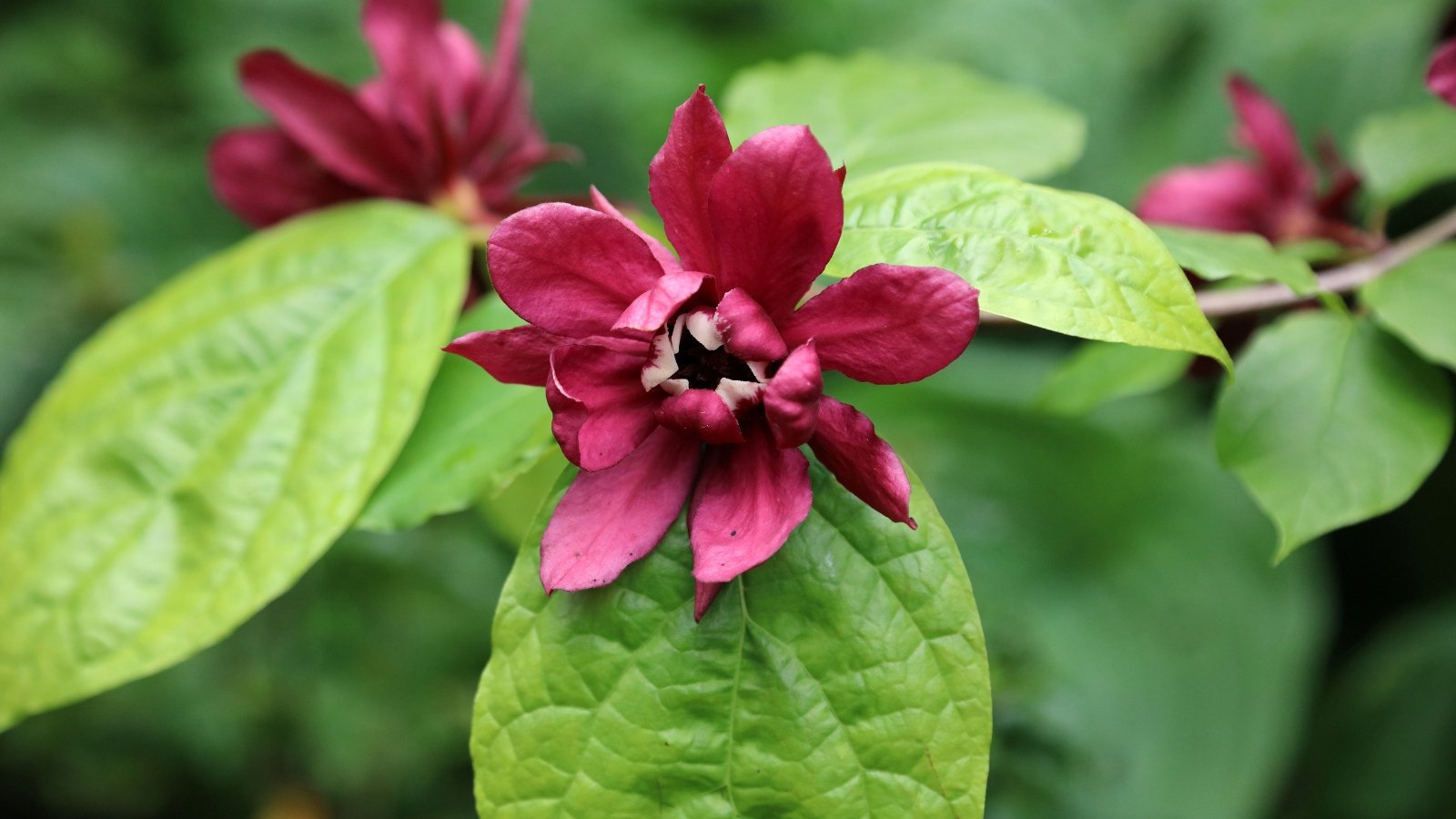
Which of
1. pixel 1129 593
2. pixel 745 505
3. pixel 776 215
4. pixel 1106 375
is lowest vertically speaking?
pixel 1129 593

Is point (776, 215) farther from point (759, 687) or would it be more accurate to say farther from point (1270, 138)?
point (1270, 138)

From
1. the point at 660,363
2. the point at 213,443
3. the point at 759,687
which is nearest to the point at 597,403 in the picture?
the point at 660,363

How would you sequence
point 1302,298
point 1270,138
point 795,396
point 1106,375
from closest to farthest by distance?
1. point 795,396
2. point 1302,298
3. point 1106,375
4. point 1270,138

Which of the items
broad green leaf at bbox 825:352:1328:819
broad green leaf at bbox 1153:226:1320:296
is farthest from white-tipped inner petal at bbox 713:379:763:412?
broad green leaf at bbox 825:352:1328:819

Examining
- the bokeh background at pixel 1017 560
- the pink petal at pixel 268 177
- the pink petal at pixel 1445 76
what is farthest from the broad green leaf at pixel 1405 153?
the pink petal at pixel 268 177

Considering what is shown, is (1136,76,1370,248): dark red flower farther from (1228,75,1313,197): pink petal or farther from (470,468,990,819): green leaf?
(470,468,990,819): green leaf

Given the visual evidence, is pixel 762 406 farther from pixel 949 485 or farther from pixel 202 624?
pixel 949 485

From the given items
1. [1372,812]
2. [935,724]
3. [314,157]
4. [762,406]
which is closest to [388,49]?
[314,157]
